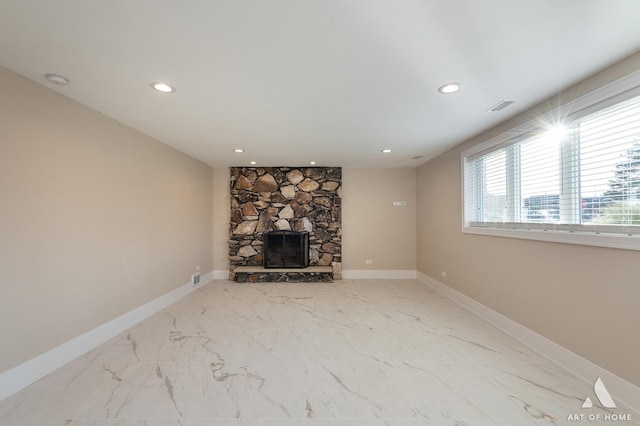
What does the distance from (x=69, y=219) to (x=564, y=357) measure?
4.57m

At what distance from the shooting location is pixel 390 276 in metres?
5.43

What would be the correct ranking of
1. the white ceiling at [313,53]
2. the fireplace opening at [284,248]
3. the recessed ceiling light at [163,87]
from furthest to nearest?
1. the fireplace opening at [284,248]
2. the recessed ceiling light at [163,87]
3. the white ceiling at [313,53]

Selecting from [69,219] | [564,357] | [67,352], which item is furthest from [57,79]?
[564,357]

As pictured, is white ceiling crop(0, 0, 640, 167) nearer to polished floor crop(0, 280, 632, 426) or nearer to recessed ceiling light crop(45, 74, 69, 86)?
recessed ceiling light crop(45, 74, 69, 86)

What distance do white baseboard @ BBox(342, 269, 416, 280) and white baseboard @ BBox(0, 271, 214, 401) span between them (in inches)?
135

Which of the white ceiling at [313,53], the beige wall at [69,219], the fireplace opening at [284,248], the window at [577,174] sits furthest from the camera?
the fireplace opening at [284,248]

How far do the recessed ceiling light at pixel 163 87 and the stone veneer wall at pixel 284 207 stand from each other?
3265mm

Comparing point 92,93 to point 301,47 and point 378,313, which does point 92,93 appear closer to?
point 301,47

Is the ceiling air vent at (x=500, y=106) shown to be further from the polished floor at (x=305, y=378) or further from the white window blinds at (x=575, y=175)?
the polished floor at (x=305, y=378)

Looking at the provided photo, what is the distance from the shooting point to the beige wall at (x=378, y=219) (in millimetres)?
5473

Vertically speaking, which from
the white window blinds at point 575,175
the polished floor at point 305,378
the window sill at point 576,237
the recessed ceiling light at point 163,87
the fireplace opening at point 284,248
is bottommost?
the polished floor at point 305,378

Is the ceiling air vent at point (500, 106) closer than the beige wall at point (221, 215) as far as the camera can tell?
Yes

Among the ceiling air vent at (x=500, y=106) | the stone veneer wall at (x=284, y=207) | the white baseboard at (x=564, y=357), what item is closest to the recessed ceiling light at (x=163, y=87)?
the ceiling air vent at (x=500, y=106)

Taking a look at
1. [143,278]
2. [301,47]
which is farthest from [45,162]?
[301,47]
